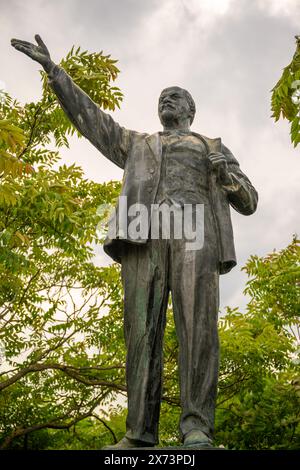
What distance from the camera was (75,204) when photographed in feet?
31.1

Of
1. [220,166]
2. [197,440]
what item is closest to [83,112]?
[220,166]

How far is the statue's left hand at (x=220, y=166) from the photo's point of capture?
18.6 feet

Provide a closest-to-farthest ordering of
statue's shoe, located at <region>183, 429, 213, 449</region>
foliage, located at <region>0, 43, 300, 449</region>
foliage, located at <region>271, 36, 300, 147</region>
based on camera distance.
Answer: statue's shoe, located at <region>183, 429, 213, 449</region> < foliage, located at <region>271, 36, 300, 147</region> < foliage, located at <region>0, 43, 300, 449</region>

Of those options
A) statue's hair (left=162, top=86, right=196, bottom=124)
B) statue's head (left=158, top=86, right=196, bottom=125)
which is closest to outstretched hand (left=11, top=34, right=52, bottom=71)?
statue's head (left=158, top=86, right=196, bottom=125)

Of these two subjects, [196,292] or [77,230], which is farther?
[77,230]

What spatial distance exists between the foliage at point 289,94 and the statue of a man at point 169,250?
1618 mm

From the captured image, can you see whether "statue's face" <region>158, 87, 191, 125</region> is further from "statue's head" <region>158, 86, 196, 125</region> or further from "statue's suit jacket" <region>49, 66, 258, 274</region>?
"statue's suit jacket" <region>49, 66, 258, 274</region>

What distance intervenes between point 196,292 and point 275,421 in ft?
25.2

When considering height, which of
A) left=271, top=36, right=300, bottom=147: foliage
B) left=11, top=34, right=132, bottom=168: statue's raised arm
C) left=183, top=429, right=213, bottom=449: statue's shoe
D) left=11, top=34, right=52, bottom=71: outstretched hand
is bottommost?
→ left=183, top=429, right=213, bottom=449: statue's shoe

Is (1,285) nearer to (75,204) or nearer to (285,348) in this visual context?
(75,204)

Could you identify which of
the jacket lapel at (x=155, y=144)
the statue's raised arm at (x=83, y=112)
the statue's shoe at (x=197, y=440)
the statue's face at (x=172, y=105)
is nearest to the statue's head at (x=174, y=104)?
the statue's face at (x=172, y=105)

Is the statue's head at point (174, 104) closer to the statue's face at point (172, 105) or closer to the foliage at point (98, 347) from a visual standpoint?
the statue's face at point (172, 105)

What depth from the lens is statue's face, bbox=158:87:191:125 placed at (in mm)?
6176

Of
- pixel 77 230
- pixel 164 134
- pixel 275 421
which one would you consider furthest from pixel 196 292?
pixel 275 421
